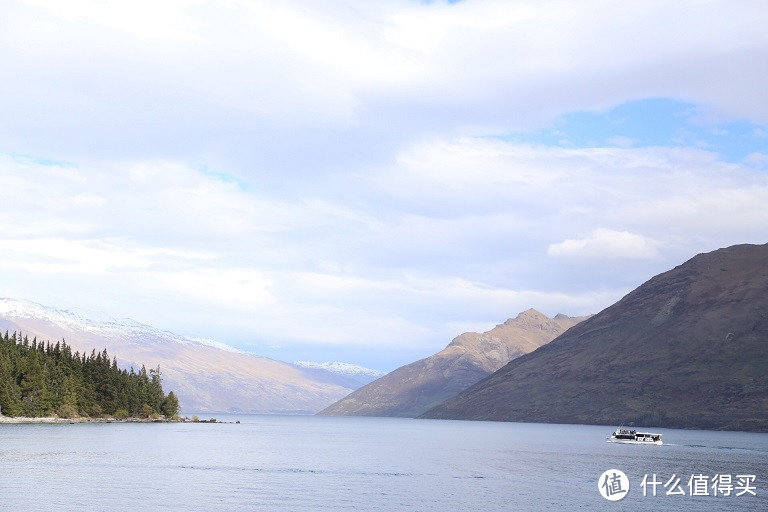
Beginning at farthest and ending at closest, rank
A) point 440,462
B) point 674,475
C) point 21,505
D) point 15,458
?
1. point 440,462
2. point 674,475
3. point 15,458
4. point 21,505

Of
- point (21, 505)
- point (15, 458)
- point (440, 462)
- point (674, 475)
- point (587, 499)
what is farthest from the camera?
point (440, 462)

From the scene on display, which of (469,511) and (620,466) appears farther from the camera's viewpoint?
(620,466)

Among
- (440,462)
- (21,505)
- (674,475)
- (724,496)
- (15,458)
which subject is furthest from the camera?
(440,462)

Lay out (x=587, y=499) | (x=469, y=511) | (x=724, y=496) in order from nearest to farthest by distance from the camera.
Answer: (x=469, y=511) → (x=587, y=499) → (x=724, y=496)

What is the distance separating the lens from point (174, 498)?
98.4m

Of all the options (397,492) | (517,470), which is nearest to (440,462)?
(517,470)

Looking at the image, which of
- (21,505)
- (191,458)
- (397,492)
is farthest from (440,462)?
(21,505)

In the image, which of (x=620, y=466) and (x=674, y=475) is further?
(x=620, y=466)

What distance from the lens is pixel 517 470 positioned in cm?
15100

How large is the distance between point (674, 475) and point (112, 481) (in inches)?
3731

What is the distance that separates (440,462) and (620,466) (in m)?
36.4

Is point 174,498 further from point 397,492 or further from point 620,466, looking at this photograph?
point 620,466

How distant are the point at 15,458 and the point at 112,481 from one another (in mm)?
32815

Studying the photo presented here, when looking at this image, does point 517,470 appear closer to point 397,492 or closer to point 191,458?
Answer: point 397,492
